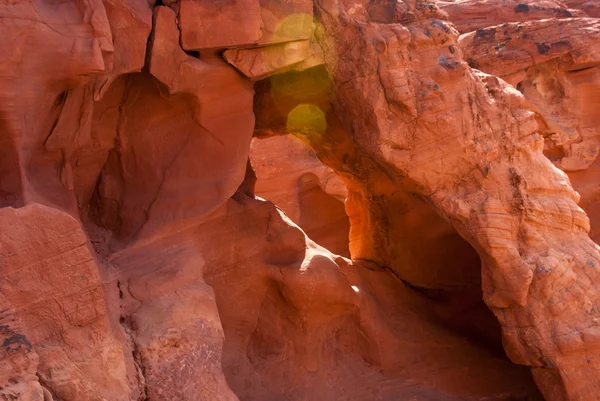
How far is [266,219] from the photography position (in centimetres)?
446

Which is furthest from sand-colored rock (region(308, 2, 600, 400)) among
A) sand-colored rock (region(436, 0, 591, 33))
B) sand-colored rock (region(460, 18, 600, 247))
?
sand-colored rock (region(436, 0, 591, 33))

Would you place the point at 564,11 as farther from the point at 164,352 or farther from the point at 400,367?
the point at 164,352

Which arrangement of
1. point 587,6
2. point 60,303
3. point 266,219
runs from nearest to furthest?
1. point 60,303
2. point 266,219
3. point 587,6

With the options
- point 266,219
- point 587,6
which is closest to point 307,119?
point 266,219

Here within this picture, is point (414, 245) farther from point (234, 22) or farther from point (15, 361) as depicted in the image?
point (15, 361)

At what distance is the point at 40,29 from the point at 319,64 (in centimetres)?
193

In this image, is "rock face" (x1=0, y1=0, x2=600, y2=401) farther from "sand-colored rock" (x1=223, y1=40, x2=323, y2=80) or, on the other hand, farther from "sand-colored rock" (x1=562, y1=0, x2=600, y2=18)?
"sand-colored rock" (x1=562, y1=0, x2=600, y2=18)

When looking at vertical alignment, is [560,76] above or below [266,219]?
above

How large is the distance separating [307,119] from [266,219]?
40.9 inches

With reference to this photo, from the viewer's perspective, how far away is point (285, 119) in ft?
16.8

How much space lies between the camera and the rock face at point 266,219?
2891mm

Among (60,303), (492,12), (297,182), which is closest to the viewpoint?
(60,303)

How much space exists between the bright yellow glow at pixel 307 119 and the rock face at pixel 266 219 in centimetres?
2

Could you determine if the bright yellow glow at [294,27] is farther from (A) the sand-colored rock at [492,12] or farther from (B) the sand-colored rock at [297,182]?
(B) the sand-colored rock at [297,182]
